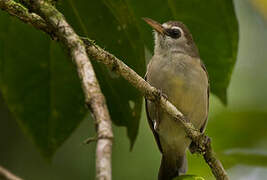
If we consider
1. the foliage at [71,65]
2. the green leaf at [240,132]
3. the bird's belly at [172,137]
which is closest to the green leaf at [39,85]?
the foliage at [71,65]

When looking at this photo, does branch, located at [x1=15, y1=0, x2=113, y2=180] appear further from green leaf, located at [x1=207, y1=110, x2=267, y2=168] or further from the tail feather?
the tail feather

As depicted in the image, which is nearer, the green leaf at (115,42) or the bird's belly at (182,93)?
the green leaf at (115,42)

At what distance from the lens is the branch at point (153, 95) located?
2.80 meters

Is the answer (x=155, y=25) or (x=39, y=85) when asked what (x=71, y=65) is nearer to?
(x=39, y=85)

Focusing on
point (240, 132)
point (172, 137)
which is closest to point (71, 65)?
point (240, 132)

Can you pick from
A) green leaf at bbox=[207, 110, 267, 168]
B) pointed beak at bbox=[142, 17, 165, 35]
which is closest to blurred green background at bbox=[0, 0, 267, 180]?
pointed beak at bbox=[142, 17, 165, 35]

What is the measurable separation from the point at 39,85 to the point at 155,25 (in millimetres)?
1322

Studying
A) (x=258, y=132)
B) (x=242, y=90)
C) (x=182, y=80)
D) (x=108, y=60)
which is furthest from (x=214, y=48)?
(x=242, y=90)

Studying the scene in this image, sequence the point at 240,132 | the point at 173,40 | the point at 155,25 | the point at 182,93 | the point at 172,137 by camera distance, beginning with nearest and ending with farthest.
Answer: the point at 240,132 → the point at 155,25 → the point at 182,93 → the point at 172,137 → the point at 173,40

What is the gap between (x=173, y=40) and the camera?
5641 mm

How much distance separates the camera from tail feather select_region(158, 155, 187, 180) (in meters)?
5.43

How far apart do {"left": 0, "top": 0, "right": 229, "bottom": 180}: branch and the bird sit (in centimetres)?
114

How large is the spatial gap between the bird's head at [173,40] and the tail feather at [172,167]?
1.11 metres

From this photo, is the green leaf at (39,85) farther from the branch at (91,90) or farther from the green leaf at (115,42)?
the branch at (91,90)
